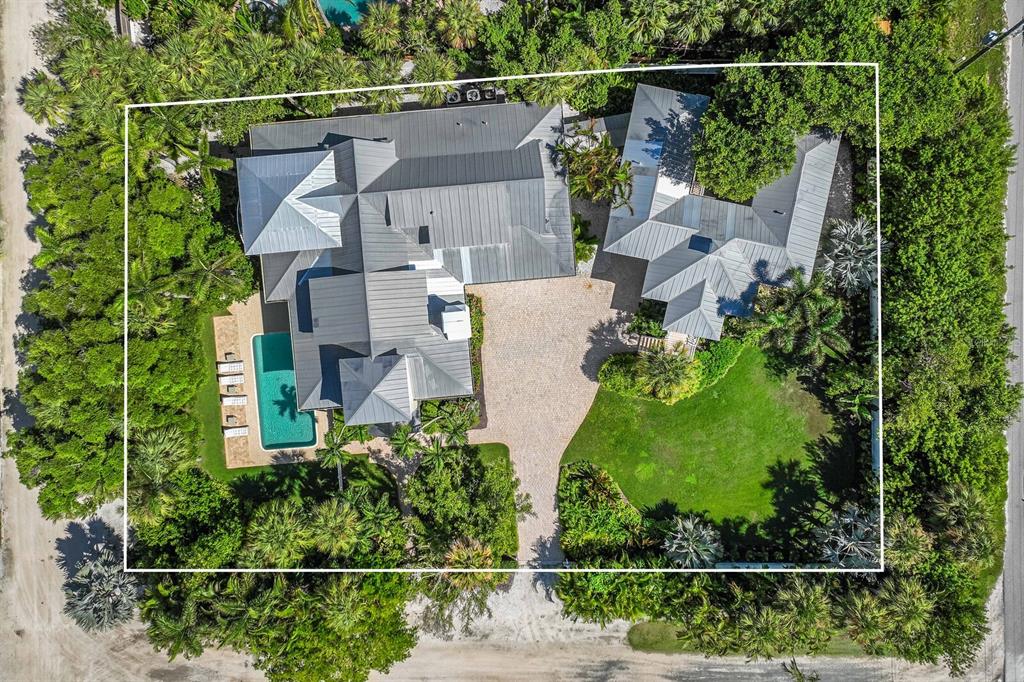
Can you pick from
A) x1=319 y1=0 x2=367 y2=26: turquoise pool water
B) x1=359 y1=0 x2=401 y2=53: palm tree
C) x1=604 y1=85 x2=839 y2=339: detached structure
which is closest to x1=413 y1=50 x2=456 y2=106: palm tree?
x1=359 y1=0 x2=401 y2=53: palm tree

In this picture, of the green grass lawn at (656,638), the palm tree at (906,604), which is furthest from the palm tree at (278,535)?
the palm tree at (906,604)

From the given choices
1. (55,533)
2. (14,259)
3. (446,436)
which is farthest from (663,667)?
(14,259)

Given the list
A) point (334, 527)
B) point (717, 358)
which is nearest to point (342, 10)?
point (334, 527)

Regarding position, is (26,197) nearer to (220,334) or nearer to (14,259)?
(14,259)

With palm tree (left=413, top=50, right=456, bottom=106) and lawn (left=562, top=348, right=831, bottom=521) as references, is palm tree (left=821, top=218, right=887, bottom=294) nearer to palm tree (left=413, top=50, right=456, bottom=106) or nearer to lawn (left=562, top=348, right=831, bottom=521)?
lawn (left=562, top=348, right=831, bottom=521)

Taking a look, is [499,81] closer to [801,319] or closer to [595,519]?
[801,319]

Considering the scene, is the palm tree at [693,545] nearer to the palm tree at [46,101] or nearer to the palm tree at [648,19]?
the palm tree at [648,19]
